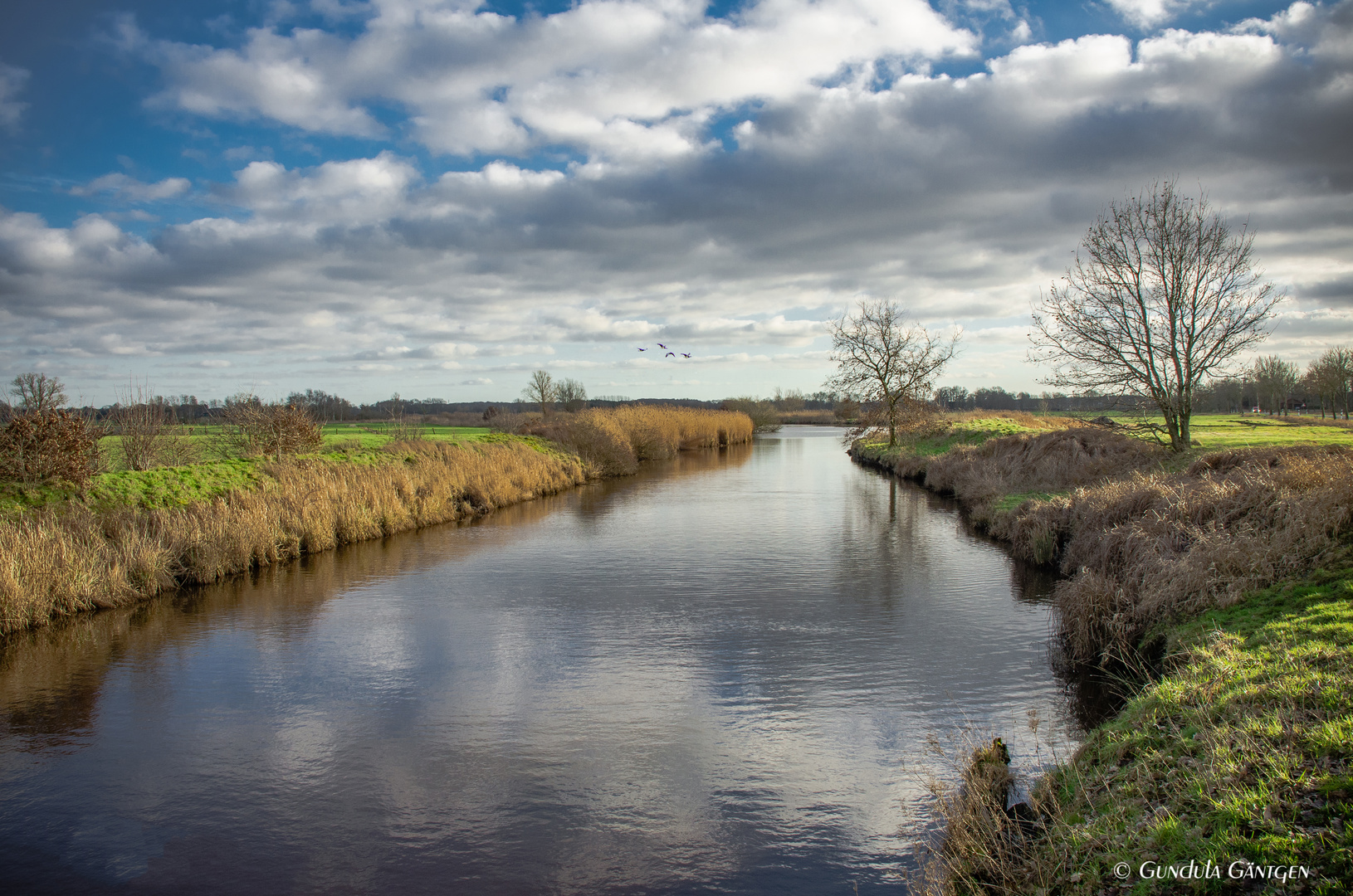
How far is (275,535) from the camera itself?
1581cm

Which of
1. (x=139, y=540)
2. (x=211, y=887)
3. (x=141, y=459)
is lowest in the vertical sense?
(x=211, y=887)

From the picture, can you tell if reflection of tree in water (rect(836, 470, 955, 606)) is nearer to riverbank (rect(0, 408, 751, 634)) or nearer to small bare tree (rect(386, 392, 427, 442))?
riverbank (rect(0, 408, 751, 634))

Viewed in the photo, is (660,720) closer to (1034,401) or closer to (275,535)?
(275,535)

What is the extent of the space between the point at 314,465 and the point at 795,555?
12599 millimetres

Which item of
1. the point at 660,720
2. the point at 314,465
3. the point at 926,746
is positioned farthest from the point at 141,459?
the point at 926,746

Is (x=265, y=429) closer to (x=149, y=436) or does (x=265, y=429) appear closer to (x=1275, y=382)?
(x=149, y=436)

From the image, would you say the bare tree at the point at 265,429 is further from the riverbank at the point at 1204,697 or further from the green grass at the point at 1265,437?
the green grass at the point at 1265,437

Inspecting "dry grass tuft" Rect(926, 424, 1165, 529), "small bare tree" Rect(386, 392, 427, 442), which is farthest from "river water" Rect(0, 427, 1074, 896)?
"small bare tree" Rect(386, 392, 427, 442)

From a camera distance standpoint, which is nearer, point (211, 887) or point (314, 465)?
point (211, 887)

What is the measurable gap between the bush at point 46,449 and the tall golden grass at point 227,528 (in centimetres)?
92

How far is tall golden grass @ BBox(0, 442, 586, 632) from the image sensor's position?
11070 millimetres

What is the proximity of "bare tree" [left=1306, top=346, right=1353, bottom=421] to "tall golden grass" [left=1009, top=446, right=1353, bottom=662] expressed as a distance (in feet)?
152

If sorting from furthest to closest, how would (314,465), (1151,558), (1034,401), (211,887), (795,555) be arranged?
(1034,401), (314,465), (795,555), (1151,558), (211,887)

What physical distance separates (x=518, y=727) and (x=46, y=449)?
464 inches
